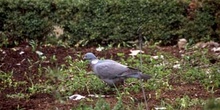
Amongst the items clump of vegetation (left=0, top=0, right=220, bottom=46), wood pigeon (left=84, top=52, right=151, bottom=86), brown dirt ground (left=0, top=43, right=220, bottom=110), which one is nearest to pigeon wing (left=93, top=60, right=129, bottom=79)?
wood pigeon (left=84, top=52, right=151, bottom=86)

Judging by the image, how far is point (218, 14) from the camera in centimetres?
1021

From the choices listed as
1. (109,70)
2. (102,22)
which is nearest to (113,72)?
(109,70)

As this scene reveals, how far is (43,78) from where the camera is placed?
316 inches

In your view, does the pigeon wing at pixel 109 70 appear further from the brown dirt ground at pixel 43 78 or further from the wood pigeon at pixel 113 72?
the brown dirt ground at pixel 43 78

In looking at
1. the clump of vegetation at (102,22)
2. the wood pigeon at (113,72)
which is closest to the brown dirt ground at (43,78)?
the wood pigeon at (113,72)

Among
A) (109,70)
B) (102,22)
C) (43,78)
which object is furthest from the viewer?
(102,22)

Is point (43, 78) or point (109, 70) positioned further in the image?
point (43, 78)

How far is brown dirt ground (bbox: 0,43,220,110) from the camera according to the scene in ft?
21.0

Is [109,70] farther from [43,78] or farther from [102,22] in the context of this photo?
[102,22]

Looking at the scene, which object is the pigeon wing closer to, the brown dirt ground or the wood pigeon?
the wood pigeon

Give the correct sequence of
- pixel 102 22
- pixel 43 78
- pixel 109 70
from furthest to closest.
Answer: pixel 102 22 → pixel 43 78 → pixel 109 70

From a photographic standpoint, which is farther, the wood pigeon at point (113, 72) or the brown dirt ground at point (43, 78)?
the wood pigeon at point (113, 72)

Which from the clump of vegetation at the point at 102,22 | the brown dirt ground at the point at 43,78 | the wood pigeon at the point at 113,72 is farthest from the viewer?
the clump of vegetation at the point at 102,22

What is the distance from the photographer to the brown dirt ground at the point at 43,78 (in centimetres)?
639
